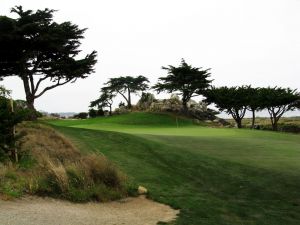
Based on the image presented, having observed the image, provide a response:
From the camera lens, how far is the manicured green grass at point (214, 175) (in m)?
11.1

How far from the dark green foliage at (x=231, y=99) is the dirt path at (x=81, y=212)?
5202 cm

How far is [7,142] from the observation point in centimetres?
1251

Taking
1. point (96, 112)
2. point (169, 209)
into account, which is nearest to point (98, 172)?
point (169, 209)

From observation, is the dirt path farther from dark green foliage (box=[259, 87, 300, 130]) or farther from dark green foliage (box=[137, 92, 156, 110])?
dark green foliage (box=[137, 92, 156, 110])

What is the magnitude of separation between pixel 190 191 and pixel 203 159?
502 centimetres

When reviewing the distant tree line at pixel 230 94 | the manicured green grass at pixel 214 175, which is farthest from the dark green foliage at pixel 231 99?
the manicured green grass at pixel 214 175

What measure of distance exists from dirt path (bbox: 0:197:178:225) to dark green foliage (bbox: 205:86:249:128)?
52021 millimetres

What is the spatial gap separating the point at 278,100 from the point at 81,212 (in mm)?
52932

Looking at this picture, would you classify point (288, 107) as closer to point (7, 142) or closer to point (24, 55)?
point (24, 55)

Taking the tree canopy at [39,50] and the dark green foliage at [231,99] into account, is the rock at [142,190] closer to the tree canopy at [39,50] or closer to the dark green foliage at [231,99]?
the tree canopy at [39,50]

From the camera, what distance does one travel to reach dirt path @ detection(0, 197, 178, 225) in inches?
329

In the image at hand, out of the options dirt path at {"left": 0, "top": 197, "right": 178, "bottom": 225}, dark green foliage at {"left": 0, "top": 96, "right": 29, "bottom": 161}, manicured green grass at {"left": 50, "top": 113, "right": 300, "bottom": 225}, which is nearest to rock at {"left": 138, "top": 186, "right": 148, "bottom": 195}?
manicured green grass at {"left": 50, "top": 113, "right": 300, "bottom": 225}

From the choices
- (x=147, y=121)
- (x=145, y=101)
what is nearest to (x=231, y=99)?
(x=147, y=121)

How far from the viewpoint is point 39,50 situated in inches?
1391
